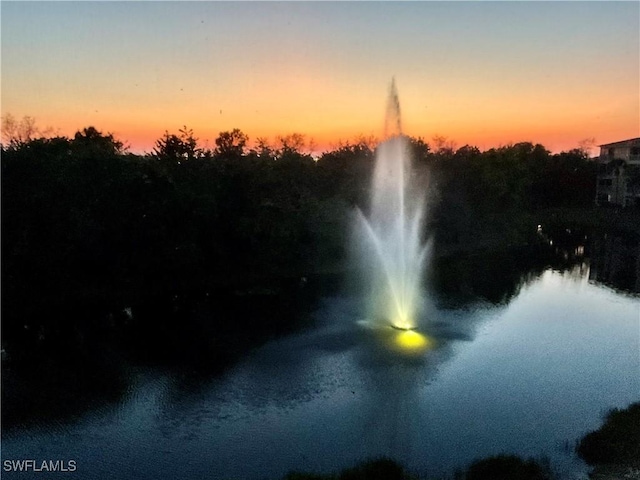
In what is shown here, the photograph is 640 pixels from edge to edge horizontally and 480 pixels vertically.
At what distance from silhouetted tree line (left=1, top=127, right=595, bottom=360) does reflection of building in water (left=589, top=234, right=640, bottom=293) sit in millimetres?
11731

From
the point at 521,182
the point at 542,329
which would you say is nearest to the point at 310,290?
the point at 542,329

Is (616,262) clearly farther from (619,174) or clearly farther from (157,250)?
(619,174)

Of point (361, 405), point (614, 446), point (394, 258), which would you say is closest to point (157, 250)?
point (394, 258)

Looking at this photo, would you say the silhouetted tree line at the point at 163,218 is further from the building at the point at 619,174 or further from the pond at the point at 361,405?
the building at the point at 619,174

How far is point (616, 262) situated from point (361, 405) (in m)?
33.6

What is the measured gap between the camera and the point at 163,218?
30656 mm

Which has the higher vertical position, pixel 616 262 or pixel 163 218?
pixel 163 218

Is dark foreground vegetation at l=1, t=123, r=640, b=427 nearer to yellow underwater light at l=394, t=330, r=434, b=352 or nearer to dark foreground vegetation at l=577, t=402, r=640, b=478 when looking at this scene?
yellow underwater light at l=394, t=330, r=434, b=352

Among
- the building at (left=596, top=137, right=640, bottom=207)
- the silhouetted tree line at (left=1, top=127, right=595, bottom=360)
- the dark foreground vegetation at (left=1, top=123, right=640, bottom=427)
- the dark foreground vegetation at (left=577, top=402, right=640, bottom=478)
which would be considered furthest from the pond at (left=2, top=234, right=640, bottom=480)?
the building at (left=596, top=137, right=640, bottom=207)

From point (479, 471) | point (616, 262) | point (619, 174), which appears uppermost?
point (619, 174)

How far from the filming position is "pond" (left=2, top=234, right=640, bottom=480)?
13922 millimetres

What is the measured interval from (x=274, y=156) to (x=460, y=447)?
102ft

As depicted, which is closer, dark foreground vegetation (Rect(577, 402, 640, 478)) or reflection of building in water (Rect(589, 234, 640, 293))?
dark foreground vegetation (Rect(577, 402, 640, 478))

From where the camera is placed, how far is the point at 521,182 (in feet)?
211
